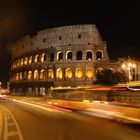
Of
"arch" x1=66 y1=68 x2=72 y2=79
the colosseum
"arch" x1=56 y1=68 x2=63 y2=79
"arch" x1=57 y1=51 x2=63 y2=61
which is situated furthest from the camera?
"arch" x1=57 y1=51 x2=63 y2=61

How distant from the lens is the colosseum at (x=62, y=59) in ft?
235

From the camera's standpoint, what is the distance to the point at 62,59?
75.2 meters

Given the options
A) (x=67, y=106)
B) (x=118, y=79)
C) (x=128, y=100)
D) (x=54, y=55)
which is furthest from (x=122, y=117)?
(x=54, y=55)

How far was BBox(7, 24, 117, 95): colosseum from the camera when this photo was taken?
71.7m

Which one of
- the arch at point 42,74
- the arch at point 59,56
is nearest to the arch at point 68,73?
the arch at point 59,56

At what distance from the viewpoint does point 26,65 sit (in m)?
85.9

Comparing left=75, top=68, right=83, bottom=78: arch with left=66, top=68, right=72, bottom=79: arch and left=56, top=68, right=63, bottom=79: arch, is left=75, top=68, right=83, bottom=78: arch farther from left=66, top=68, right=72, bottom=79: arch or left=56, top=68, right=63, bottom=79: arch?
left=56, top=68, right=63, bottom=79: arch

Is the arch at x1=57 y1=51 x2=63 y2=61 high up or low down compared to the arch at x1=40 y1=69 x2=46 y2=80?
up

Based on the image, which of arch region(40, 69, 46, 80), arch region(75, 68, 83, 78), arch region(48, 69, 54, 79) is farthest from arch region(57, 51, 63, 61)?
arch region(75, 68, 83, 78)

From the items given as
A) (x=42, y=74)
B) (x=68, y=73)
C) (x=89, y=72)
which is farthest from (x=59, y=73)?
(x=89, y=72)

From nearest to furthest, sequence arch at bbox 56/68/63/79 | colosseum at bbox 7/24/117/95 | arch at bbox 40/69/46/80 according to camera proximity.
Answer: colosseum at bbox 7/24/117/95 → arch at bbox 56/68/63/79 → arch at bbox 40/69/46/80

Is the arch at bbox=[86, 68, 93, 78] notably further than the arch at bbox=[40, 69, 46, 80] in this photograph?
No

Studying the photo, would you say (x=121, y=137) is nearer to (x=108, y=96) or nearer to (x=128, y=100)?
(x=128, y=100)

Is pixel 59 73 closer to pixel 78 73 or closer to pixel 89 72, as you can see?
pixel 78 73
